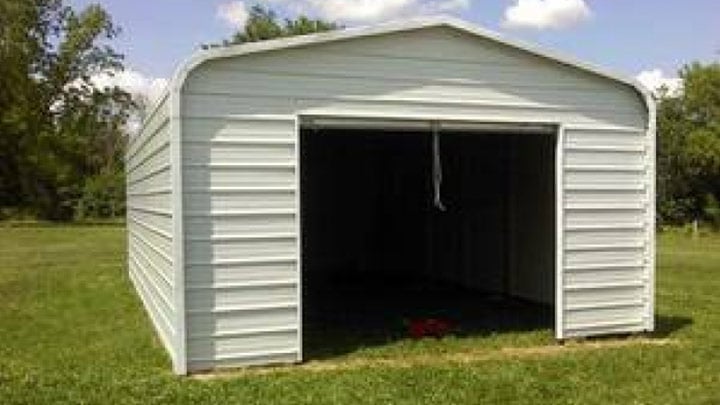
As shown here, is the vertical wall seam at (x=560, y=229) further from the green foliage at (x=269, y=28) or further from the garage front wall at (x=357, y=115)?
the green foliage at (x=269, y=28)

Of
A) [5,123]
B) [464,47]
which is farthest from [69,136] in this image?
[464,47]

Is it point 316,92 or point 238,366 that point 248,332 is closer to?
point 238,366

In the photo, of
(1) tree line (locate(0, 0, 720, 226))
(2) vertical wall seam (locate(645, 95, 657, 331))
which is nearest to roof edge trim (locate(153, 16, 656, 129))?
(2) vertical wall seam (locate(645, 95, 657, 331))

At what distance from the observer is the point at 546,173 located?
647 inches

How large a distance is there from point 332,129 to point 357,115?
2.44 feet

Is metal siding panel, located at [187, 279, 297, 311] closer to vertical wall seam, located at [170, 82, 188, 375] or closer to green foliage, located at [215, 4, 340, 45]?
vertical wall seam, located at [170, 82, 188, 375]

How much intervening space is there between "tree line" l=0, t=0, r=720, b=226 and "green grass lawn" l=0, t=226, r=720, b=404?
36.9 metres

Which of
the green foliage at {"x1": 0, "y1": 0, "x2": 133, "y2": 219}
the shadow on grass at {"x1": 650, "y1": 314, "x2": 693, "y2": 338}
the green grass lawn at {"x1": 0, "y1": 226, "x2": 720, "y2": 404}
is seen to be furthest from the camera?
the green foliage at {"x1": 0, "y1": 0, "x2": 133, "y2": 219}

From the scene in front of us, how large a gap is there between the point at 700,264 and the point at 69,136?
1410 inches

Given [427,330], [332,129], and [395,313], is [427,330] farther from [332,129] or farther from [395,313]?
[395,313]

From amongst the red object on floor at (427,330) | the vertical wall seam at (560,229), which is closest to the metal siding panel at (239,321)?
the red object on floor at (427,330)

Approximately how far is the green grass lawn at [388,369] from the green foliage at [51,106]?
36817 millimetres

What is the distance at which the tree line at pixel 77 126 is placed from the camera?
5162 cm

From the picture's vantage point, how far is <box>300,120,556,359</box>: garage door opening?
48.7 ft
